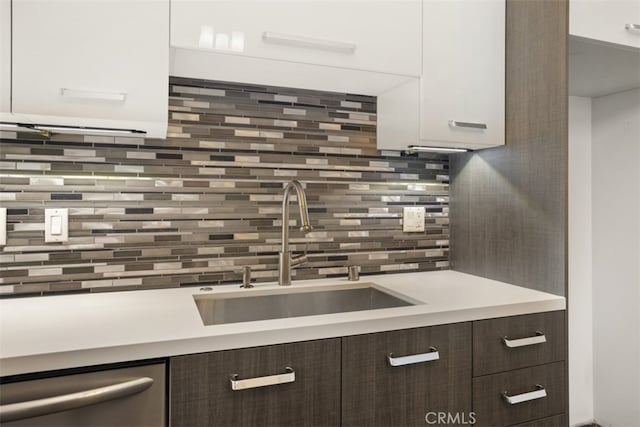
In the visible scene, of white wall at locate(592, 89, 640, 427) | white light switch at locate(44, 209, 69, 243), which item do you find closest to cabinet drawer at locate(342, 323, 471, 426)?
white light switch at locate(44, 209, 69, 243)

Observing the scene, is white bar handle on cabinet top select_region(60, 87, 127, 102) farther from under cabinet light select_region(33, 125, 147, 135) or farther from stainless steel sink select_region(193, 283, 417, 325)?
stainless steel sink select_region(193, 283, 417, 325)

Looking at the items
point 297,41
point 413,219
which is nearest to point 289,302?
point 413,219

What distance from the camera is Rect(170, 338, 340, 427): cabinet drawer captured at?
1053 mm

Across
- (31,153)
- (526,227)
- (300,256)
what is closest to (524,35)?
(526,227)

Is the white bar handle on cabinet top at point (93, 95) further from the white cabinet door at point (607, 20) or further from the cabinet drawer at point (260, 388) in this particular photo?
the white cabinet door at point (607, 20)

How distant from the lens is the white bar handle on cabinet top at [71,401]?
907 mm

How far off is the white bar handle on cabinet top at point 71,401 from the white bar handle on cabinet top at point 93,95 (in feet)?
2.50

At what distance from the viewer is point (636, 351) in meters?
2.07

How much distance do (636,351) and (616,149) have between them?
973mm

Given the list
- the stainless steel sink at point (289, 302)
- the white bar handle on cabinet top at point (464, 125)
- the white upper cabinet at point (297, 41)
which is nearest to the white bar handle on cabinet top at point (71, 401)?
the stainless steel sink at point (289, 302)

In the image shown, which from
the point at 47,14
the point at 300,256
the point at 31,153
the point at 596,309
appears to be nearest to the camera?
the point at 47,14

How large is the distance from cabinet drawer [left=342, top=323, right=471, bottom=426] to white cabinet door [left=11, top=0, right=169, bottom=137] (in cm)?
91

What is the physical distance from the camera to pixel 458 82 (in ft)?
5.44

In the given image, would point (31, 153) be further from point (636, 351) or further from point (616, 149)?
point (636, 351)
